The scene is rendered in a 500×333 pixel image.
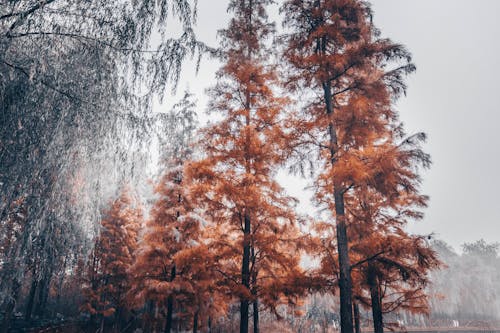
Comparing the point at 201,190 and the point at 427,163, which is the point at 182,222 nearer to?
the point at 201,190

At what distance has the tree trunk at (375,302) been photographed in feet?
28.5

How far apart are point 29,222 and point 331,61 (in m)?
8.23

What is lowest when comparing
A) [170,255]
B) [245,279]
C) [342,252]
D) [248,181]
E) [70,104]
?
[245,279]

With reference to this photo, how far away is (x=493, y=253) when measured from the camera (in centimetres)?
8256

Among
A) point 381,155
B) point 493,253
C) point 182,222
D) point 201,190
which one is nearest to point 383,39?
point 381,155

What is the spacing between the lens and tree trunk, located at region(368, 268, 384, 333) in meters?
8.70

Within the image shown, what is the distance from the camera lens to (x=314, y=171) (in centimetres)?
930

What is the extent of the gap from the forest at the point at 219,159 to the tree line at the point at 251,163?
0.13 feet

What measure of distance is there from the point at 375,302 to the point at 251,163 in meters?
6.24

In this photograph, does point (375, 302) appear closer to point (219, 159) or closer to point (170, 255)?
point (219, 159)

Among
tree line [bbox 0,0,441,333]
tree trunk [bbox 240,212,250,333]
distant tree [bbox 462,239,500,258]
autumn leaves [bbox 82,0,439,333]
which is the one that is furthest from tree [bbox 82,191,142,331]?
distant tree [bbox 462,239,500,258]

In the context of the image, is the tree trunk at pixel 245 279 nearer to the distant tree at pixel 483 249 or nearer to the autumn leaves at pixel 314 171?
the autumn leaves at pixel 314 171

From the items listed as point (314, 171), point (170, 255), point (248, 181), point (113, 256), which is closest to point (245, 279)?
point (248, 181)

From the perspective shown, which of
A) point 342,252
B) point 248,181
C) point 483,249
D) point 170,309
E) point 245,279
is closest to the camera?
point 342,252
